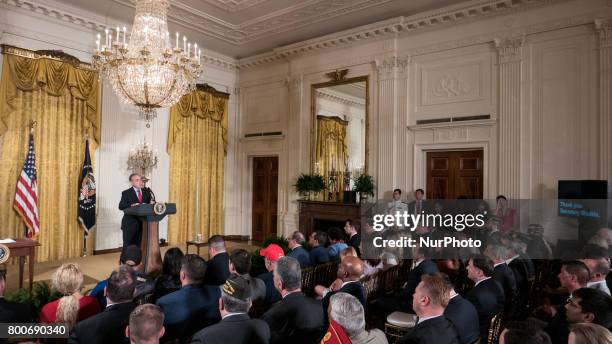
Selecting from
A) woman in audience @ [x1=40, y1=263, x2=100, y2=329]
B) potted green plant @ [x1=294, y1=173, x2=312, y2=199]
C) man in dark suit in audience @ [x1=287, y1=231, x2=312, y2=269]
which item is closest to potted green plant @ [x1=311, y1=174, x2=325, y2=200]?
potted green plant @ [x1=294, y1=173, x2=312, y2=199]

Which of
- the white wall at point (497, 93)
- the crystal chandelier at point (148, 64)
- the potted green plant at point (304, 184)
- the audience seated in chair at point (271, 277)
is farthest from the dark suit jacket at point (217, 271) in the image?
the potted green plant at point (304, 184)

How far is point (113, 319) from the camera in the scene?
2.22 m

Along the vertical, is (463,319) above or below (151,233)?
below

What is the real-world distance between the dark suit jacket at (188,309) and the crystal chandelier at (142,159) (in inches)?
243

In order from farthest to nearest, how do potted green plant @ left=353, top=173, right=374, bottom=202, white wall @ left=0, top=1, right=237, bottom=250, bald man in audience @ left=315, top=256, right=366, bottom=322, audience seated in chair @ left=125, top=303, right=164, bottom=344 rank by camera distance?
potted green plant @ left=353, top=173, right=374, bottom=202, white wall @ left=0, top=1, right=237, bottom=250, bald man in audience @ left=315, top=256, right=366, bottom=322, audience seated in chair @ left=125, top=303, right=164, bottom=344

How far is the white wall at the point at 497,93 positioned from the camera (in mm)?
6195

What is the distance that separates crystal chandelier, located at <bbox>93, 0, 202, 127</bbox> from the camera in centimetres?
512

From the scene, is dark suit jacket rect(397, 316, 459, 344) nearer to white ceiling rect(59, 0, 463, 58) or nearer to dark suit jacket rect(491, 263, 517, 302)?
dark suit jacket rect(491, 263, 517, 302)

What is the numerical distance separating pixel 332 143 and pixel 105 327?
7463 mm

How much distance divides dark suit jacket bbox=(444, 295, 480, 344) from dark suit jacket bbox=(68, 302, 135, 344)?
195 centimetres

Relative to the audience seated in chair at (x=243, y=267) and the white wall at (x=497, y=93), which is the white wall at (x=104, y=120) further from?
the audience seated in chair at (x=243, y=267)

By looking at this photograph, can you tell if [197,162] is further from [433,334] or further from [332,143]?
[433,334]

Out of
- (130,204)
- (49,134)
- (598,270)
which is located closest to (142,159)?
(49,134)

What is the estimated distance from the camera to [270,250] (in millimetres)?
3770
